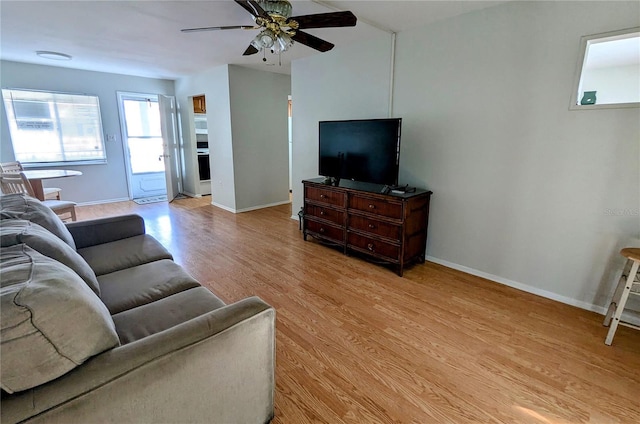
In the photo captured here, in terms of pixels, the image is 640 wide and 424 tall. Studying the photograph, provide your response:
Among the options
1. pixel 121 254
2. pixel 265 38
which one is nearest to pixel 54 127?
pixel 121 254

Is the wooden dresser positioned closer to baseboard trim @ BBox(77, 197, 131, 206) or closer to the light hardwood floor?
the light hardwood floor

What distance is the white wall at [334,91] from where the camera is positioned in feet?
11.4

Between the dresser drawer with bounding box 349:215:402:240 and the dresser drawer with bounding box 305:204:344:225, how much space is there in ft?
0.53

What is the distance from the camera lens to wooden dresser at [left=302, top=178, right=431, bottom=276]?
9.70 ft

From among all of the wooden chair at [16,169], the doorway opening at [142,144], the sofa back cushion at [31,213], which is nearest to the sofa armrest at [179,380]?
the sofa back cushion at [31,213]

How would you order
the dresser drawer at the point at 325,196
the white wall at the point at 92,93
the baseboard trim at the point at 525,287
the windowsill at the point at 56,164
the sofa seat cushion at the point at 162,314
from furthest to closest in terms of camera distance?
the windowsill at the point at 56,164, the white wall at the point at 92,93, the dresser drawer at the point at 325,196, the baseboard trim at the point at 525,287, the sofa seat cushion at the point at 162,314

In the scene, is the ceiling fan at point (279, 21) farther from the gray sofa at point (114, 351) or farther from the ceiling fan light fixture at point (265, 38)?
the gray sofa at point (114, 351)

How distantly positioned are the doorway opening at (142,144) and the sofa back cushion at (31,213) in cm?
438

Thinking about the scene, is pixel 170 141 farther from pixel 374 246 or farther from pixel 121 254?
pixel 374 246

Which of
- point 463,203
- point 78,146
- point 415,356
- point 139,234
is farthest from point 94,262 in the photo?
point 78,146

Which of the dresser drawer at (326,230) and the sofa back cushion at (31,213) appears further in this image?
the dresser drawer at (326,230)

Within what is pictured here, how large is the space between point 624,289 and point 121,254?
3.36 metres

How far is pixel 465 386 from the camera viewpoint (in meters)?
1.71

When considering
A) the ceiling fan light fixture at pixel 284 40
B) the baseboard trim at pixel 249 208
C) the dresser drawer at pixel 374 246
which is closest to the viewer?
the ceiling fan light fixture at pixel 284 40
